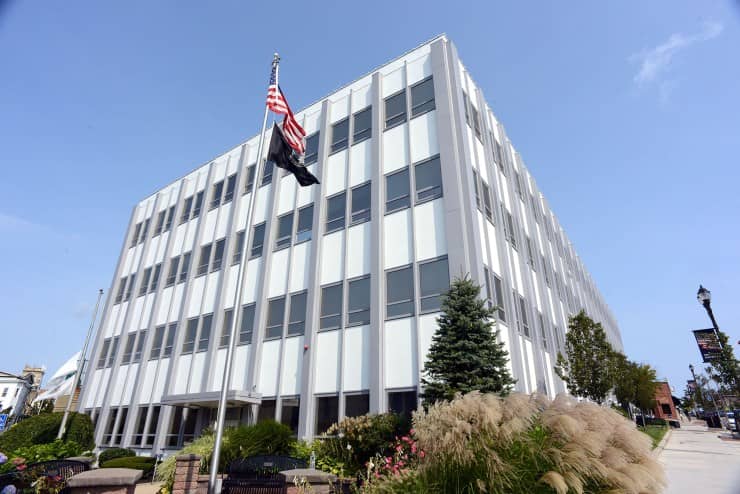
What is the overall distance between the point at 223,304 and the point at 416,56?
1782 cm

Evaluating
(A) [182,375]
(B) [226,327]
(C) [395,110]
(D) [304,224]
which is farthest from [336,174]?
(A) [182,375]

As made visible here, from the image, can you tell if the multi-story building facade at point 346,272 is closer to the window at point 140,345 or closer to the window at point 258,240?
the window at point 258,240

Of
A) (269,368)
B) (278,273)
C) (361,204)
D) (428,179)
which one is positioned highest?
(428,179)

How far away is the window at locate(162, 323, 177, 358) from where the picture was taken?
24.5 metres

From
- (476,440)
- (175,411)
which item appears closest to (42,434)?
(175,411)

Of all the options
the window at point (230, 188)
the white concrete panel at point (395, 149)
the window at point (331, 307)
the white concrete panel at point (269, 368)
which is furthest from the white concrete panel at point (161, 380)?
the white concrete panel at point (395, 149)

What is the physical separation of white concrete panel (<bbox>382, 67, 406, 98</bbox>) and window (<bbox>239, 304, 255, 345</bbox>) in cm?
1387

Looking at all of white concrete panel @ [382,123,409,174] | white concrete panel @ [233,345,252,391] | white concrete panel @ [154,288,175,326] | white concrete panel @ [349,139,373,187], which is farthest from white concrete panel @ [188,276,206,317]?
white concrete panel @ [382,123,409,174]

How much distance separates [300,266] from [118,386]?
16.8 metres

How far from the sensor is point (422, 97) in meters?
19.8

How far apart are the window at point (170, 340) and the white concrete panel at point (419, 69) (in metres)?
20.8

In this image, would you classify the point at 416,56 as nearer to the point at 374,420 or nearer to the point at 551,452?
the point at 374,420

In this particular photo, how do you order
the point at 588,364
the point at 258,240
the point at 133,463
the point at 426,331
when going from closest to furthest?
the point at 426,331 → the point at 133,463 → the point at 588,364 → the point at 258,240

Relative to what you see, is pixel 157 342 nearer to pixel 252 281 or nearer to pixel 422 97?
pixel 252 281
